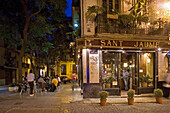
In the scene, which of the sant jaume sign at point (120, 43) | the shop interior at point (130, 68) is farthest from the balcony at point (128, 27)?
the shop interior at point (130, 68)

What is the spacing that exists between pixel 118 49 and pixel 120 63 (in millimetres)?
1075

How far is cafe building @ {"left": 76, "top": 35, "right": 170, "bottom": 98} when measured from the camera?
1059 cm

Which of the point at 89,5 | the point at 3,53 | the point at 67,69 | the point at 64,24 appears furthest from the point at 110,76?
the point at 67,69

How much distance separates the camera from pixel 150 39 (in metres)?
11.3

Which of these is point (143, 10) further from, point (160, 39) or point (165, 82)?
point (165, 82)

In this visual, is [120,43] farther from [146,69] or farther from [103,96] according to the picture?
[103,96]

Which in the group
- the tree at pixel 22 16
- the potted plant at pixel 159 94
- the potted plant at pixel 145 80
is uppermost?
the tree at pixel 22 16

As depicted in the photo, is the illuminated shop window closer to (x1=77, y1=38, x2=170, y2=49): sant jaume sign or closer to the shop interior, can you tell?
the shop interior

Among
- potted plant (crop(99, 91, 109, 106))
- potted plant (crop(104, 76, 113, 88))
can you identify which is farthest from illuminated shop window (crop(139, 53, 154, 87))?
potted plant (crop(99, 91, 109, 106))

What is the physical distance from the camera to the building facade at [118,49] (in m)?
10.6

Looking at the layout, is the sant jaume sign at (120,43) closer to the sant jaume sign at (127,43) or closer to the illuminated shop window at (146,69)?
the sant jaume sign at (127,43)

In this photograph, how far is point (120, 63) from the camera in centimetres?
1151

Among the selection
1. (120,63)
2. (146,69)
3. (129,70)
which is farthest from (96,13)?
(146,69)

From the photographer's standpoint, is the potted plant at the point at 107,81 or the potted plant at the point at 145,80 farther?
the potted plant at the point at 145,80
